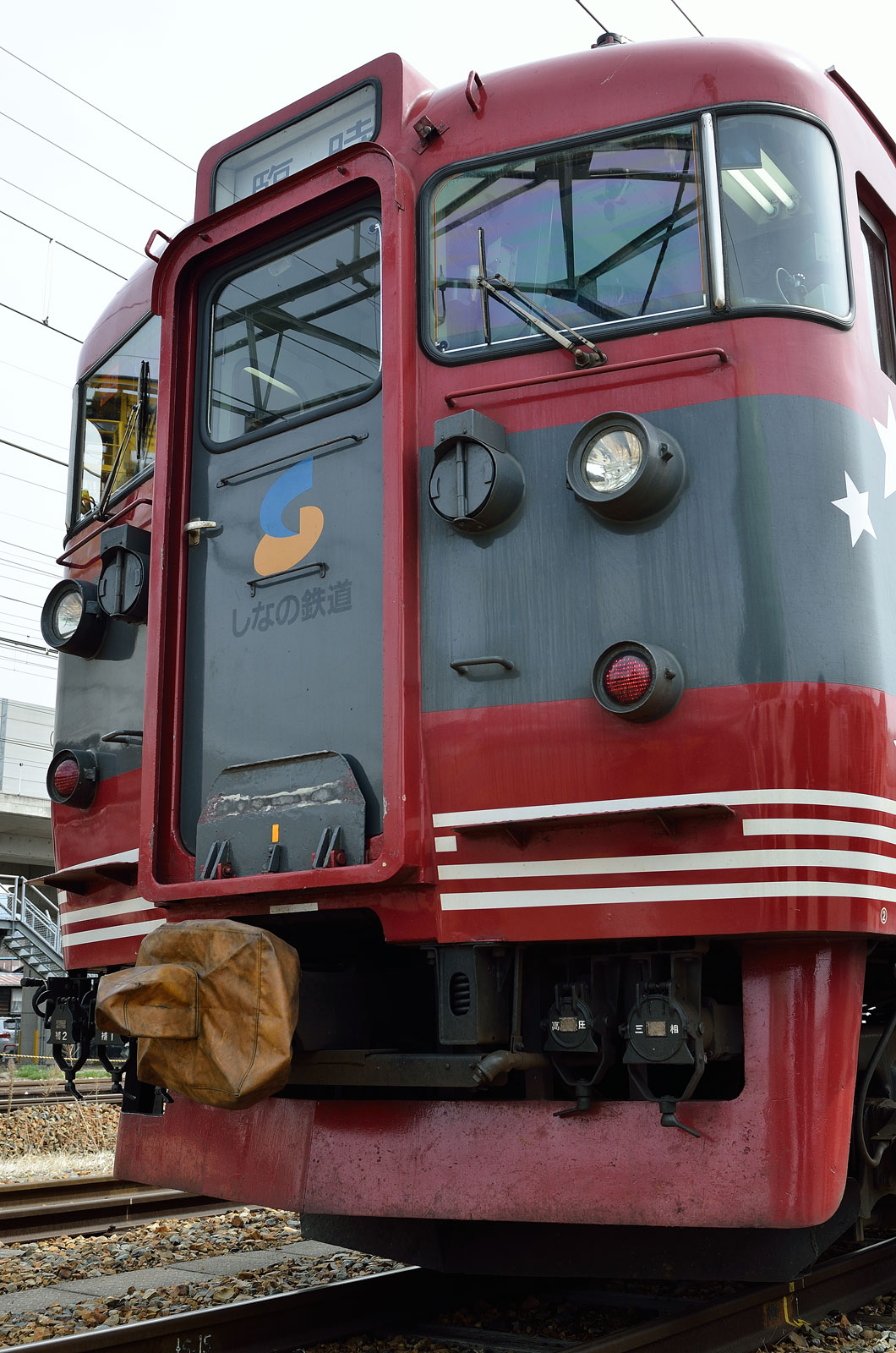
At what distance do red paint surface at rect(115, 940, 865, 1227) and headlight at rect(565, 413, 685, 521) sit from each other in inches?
51.1

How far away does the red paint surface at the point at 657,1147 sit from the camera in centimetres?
342

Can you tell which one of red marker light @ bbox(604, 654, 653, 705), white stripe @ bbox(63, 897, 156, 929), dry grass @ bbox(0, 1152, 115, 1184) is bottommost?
dry grass @ bbox(0, 1152, 115, 1184)

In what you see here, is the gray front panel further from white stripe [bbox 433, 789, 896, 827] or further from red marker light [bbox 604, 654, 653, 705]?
red marker light [bbox 604, 654, 653, 705]

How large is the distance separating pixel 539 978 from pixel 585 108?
9.07 ft

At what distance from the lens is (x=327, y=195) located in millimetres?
4535

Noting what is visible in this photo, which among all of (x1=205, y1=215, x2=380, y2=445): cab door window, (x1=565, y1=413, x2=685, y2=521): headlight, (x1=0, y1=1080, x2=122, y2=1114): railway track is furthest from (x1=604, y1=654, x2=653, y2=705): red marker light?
(x1=0, y1=1080, x2=122, y2=1114): railway track

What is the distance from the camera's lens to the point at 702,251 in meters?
3.92

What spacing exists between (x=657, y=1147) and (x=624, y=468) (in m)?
1.90

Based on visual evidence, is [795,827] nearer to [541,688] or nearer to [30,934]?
[541,688]

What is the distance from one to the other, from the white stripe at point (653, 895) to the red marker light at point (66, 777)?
78.5 inches

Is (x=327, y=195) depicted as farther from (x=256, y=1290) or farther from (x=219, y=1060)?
(x=256, y=1290)

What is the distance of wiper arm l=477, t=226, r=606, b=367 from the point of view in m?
3.95

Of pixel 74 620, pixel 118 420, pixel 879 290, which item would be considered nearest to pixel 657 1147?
pixel 879 290

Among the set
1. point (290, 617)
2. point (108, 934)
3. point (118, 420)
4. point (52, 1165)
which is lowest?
point (52, 1165)
